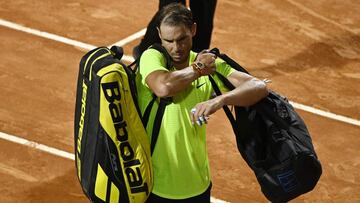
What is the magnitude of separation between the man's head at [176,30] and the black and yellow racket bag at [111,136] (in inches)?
13.1

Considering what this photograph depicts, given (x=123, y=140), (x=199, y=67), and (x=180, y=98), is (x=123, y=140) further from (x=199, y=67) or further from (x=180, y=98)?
(x=199, y=67)

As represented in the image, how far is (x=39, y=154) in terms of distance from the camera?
9.02 metres

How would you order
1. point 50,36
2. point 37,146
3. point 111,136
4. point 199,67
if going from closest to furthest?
point 111,136
point 199,67
point 37,146
point 50,36

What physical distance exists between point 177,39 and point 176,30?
6 centimetres

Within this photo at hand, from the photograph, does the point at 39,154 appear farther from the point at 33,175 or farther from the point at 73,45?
the point at 73,45

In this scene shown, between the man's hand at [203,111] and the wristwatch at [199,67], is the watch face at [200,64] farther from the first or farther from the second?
the man's hand at [203,111]

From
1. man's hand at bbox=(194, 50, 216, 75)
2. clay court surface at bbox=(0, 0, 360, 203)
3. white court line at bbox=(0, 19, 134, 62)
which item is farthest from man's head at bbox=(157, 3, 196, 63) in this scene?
white court line at bbox=(0, 19, 134, 62)


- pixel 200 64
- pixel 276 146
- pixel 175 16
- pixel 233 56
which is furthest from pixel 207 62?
pixel 233 56

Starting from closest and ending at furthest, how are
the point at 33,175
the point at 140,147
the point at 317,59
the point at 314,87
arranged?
the point at 140,147 < the point at 33,175 < the point at 314,87 < the point at 317,59

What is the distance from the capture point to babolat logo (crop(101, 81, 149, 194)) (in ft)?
18.8

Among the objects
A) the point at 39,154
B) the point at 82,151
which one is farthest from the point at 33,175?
A: the point at 82,151

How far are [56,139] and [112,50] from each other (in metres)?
3.52

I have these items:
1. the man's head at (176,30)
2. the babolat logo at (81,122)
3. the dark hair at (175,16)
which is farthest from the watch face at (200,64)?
the babolat logo at (81,122)

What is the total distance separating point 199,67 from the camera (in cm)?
592
